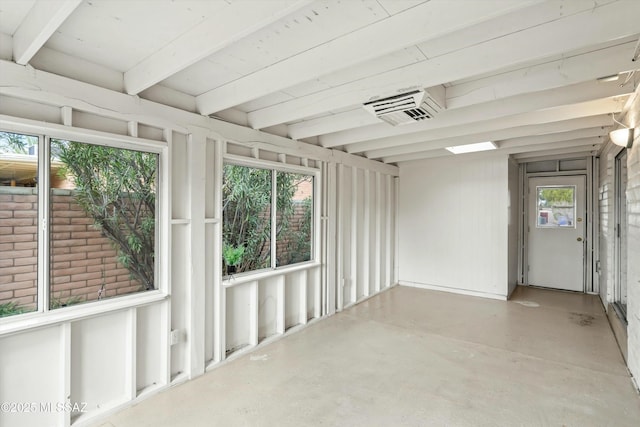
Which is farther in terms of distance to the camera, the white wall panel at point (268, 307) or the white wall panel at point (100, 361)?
the white wall panel at point (268, 307)

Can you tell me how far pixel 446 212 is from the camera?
6.08 meters

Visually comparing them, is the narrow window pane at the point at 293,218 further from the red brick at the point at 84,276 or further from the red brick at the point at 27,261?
the red brick at the point at 27,261

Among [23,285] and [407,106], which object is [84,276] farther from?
[407,106]

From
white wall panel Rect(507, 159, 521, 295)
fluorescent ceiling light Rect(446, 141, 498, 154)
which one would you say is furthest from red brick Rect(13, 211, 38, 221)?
white wall panel Rect(507, 159, 521, 295)

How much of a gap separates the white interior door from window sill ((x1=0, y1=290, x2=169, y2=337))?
669 centimetres

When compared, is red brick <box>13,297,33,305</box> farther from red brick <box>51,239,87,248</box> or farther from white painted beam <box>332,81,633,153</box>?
white painted beam <box>332,81,633,153</box>

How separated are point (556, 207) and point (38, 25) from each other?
24.9ft

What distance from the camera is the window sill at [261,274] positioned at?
3381 mm

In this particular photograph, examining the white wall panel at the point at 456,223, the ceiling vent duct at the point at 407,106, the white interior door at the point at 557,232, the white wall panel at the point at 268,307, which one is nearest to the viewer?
the ceiling vent duct at the point at 407,106

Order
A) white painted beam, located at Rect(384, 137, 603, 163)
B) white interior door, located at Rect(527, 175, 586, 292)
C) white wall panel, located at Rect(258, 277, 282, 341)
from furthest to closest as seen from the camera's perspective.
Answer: white interior door, located at Rect(527, 175, 586, 292), white painted beam, located at Rect(384, 137, 603, 163), white wall panel, located at Rect(258, 277, 282, 341)

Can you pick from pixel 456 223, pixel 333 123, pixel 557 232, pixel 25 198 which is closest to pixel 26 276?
pixel 25 198

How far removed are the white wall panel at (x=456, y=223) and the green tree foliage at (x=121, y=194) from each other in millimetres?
4934

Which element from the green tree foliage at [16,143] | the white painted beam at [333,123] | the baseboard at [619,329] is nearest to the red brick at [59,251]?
the green tree foliage at [16,143]

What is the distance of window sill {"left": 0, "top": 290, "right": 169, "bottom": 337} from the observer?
206cm
